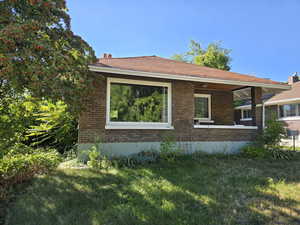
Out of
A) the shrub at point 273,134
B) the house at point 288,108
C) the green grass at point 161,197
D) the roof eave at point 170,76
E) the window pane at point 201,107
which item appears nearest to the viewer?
the green grass at point 161,197

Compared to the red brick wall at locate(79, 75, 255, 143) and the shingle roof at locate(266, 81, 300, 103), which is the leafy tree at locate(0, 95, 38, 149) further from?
the shingle roof at locate(266, 81, 300, 103)

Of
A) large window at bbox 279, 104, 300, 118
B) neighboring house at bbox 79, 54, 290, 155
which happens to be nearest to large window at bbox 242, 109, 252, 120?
large window at bbox 279, 104, 300, 118

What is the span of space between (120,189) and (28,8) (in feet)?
12.4

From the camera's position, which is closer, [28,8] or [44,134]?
[28,8]

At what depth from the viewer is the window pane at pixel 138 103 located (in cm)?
645

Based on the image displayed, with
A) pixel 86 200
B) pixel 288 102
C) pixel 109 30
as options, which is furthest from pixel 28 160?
pixel 288 102

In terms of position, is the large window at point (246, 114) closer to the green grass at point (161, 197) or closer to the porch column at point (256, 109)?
the porch column at point (256, 109)

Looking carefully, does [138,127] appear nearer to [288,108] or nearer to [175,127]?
[175,127]

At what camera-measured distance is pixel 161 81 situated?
686 centimetres

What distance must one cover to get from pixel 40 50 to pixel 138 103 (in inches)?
165

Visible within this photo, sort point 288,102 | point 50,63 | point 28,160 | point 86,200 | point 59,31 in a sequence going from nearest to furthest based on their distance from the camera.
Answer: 1. point 50,63
2. point 86,200
3. point 59,31
4. point 28,160
5. point 288,102

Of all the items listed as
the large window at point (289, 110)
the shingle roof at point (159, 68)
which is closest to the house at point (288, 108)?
the large window at point (289, 110)

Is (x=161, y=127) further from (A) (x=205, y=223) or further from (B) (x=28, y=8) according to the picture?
(B) (x=28, y=8)

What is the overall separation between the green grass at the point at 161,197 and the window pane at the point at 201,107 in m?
5.03
